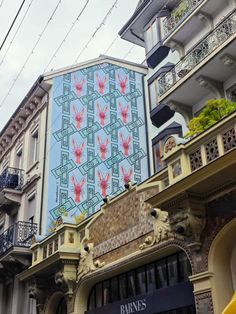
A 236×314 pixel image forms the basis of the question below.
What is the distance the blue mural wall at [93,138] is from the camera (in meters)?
19.3

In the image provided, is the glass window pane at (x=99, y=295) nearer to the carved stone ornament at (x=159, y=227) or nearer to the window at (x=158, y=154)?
the carved stone ornament at (x=159, y=227)

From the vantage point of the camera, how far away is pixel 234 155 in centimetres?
849

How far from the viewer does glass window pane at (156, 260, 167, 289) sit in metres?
11.9

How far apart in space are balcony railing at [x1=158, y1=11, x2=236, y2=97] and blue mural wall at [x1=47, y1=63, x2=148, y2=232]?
6.26 metres

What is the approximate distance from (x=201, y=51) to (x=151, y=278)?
271 inches

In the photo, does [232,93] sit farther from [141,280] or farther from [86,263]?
[86,263]

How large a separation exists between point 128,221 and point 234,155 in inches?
201

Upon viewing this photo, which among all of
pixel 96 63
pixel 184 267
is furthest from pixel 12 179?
pixel 184 267

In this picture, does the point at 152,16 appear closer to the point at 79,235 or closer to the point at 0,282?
the point at 79,235

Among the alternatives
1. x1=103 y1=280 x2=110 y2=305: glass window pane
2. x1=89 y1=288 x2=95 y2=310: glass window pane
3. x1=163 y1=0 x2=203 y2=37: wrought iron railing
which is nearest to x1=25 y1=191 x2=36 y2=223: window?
x1=89 y1=288 x2=95 y2=310: glass window pane

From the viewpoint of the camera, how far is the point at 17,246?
17953 millimetres

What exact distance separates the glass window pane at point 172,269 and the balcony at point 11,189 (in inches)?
431

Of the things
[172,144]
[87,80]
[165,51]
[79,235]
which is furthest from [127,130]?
[172,144]

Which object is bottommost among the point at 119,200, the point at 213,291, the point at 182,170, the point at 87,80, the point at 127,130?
the point at 213,291
